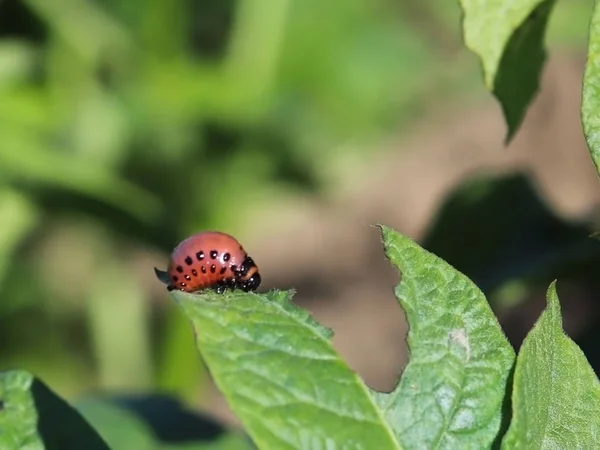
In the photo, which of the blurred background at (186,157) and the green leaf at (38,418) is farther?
the blurred background at (186,157)

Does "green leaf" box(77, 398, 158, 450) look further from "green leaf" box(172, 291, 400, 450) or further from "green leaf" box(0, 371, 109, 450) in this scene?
"green leaf" box(172, 291, 400, 450)

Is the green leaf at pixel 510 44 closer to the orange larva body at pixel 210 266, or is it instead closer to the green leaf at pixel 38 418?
the orange larva body at pixel 210 266

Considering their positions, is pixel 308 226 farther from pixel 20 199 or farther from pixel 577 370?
pixel 577 370

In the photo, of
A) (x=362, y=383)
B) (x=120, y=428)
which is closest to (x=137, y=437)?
(x=120, y=428)

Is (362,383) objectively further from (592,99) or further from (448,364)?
(592,99)

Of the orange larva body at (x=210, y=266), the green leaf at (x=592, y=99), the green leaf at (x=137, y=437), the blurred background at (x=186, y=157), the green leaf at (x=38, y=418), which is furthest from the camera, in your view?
the blurred background at (x=186, y=157)

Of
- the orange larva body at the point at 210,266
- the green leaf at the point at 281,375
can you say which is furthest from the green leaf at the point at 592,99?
the orange larva body at the point at 210,266

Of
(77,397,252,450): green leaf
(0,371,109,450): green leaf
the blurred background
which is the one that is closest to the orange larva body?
(0,371,109,450): green leaf
